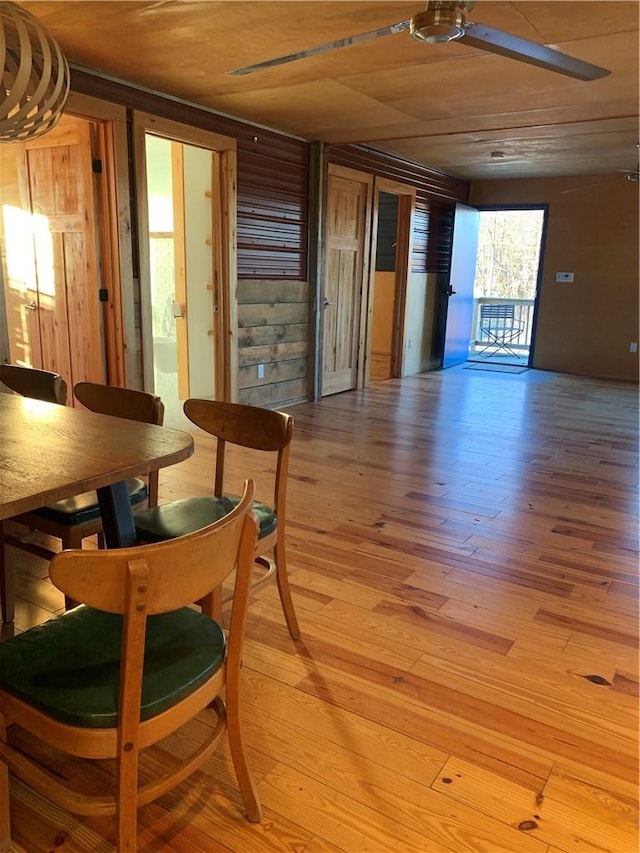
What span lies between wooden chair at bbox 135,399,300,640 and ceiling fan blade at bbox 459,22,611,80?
1.60m

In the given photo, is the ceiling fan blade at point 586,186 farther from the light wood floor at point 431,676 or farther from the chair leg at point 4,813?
the chair leg at point 4,813

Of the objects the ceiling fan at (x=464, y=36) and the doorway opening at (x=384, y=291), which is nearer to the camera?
the ceiling fan at (x=464, y=36)

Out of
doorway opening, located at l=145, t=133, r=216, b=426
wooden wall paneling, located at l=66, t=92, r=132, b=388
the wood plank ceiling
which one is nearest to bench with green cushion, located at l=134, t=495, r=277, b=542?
the wood plank ceiling

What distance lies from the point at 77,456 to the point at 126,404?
0.71 m

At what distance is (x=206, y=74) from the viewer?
3912mm

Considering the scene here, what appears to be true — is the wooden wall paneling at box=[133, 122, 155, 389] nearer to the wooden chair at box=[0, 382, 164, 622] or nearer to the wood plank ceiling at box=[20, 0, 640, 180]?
the wood plank ceiling at box=[20, 0, 640, 180]

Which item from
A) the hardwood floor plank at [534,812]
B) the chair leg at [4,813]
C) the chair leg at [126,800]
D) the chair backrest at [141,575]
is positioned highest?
the chair backrest at [141,575]

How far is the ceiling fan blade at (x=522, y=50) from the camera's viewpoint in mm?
2338

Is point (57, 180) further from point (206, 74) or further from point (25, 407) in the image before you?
point (25, 407)

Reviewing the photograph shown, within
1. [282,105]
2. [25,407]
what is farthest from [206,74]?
[25,407]

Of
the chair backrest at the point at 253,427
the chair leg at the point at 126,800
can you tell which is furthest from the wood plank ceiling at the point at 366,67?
the chair leg at the point at 126,800

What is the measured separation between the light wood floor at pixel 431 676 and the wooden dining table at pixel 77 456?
737 mm

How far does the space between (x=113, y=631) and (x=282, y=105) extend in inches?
168

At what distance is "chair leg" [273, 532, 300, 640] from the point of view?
2.19 m
